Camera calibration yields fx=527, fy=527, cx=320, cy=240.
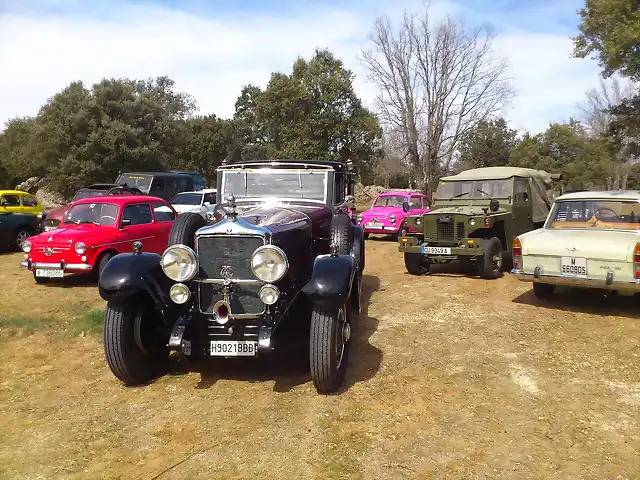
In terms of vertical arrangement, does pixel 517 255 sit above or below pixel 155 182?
below

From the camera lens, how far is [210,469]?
3332 millimetres

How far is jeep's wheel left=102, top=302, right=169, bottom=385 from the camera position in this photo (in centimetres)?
453

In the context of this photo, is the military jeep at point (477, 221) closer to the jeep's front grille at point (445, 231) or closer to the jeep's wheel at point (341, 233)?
the jeep's front grille at point (445, 231)

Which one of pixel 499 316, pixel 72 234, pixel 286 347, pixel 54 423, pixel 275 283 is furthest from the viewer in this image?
pixel 72 234

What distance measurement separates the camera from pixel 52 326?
6.73 metres

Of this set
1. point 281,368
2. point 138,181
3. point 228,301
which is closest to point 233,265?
point 228,301

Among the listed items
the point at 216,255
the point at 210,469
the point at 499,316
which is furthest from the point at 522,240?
the point at 210,469

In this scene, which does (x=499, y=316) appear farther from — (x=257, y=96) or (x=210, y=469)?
(x=257, y=96)

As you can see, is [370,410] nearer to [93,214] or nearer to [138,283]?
[138,283]

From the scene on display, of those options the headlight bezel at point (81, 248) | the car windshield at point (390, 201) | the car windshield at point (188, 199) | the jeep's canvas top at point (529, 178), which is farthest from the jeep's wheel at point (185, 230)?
the car windshield at point (390, 201)

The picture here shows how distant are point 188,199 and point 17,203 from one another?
4368 mm

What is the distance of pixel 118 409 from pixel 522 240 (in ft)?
Answer: 17.9

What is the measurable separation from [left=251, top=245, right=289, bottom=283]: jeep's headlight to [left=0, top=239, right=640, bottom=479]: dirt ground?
105 centimetres

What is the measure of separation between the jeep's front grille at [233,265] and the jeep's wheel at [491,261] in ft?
18.5
